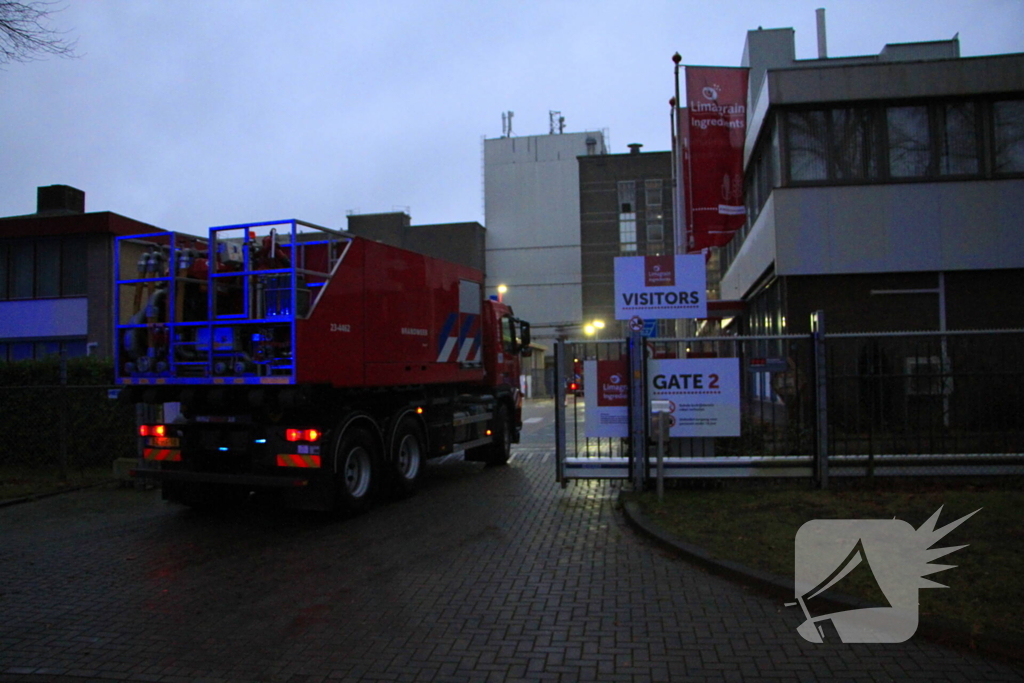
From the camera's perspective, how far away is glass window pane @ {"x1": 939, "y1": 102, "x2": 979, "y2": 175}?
16312mm

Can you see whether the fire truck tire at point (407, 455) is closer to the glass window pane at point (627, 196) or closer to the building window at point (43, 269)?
the building window at point (43, 269)

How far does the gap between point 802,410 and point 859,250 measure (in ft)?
26.8

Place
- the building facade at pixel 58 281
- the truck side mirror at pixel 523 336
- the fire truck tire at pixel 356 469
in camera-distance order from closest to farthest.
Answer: the fire truck tire at pixel 356 469 → the truck side mirror at pixel 523 336 → the building facade at pixel 58 281

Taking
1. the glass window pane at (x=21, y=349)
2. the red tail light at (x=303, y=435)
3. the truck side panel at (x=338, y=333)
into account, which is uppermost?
the glass window pane at (x=21, y=349)

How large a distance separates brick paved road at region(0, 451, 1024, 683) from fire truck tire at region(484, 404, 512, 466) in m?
4.56

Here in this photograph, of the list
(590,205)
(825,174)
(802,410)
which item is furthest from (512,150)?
(802,410)

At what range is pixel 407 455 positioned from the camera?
10.8 metres

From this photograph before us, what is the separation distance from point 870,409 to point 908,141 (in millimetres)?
9379

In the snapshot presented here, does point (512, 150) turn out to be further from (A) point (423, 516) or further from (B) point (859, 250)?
(A) point (423, 516)

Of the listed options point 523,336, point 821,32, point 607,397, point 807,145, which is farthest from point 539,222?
point 607,397

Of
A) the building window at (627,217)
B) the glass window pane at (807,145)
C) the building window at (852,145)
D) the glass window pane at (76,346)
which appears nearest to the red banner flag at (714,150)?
the glass window pane at (807,145)

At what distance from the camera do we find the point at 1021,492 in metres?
8.90

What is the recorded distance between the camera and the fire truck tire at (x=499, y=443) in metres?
13.9

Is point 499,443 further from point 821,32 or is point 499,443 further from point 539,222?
point 539,222
